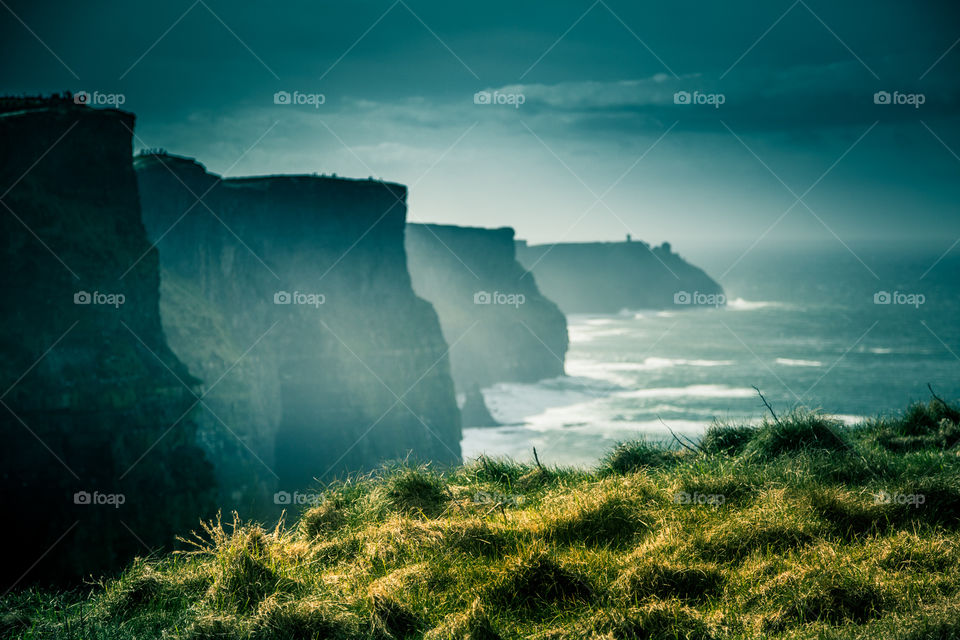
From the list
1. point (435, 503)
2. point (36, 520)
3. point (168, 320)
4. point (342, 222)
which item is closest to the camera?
point (435, 503)

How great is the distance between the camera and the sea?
65.6 meters

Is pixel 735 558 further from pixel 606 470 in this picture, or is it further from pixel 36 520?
pixel 36 520

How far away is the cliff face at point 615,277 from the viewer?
581 ft

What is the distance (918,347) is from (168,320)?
101 meters

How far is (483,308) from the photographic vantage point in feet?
329

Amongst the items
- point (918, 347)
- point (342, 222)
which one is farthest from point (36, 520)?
point (918, 347)

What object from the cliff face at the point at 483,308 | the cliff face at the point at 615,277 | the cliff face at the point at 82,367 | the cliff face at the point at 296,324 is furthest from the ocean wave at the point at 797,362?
the cliff face at the point at 82,367

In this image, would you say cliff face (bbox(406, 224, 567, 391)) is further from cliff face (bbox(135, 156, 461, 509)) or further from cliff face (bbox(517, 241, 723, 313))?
cliff face (bbox(517, 241, 723, 313))

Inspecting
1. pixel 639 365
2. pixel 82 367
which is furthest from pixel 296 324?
pixel 639 365

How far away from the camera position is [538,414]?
79.1m

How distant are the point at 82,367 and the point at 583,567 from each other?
107ft

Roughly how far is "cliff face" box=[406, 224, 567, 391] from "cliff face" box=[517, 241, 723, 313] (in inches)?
2623

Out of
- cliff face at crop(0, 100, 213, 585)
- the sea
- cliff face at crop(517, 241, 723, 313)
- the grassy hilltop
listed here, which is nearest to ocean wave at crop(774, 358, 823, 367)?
the sea

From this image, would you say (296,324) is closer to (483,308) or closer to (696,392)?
(483,308)
